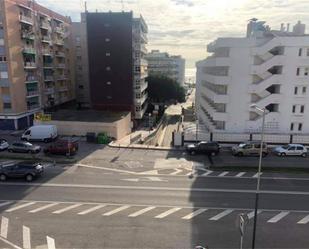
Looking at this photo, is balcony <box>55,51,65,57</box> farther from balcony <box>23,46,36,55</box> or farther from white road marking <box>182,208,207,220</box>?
white road marking <box>182,208,207,220</box>

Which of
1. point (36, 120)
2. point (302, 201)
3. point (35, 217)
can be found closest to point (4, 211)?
point (35, 217)

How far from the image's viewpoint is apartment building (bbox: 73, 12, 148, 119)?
63.1 m

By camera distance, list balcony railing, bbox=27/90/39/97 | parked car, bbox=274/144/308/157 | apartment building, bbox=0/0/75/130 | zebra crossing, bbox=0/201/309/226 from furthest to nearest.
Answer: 1. balcony railing, bbox=27/90/39/97
2. apartment building, bbox=0/0/75/130
3. parked car, bbox=274/144/308/157
4. zebra crossing, bbox=0/201/309/226

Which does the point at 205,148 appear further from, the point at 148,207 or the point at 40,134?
the point at 40,134

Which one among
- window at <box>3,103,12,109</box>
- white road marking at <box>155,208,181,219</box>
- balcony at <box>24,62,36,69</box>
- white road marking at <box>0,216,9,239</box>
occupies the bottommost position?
white road marking at <box>155,208,181,219</box>

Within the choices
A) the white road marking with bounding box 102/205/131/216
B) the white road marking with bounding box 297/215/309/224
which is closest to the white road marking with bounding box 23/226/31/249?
the white road marking with bounding box 102/205/131/216

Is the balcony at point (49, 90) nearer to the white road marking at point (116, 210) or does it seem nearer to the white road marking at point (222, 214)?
the white road marking at point (116, 210)

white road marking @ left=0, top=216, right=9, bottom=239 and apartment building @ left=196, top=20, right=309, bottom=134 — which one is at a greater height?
apartment building @ left=196, top=20, right=309, bottom=134

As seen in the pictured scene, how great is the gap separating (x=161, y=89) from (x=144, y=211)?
71.8 meters

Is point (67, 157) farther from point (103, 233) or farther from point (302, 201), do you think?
point (302, 201)

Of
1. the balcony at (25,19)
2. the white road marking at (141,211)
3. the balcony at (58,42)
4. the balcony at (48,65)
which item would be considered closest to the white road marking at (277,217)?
the white road marking at (141,211)

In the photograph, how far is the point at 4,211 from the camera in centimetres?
2278

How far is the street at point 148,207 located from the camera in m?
19.2

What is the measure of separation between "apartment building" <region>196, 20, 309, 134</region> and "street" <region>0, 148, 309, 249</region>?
15.2m
